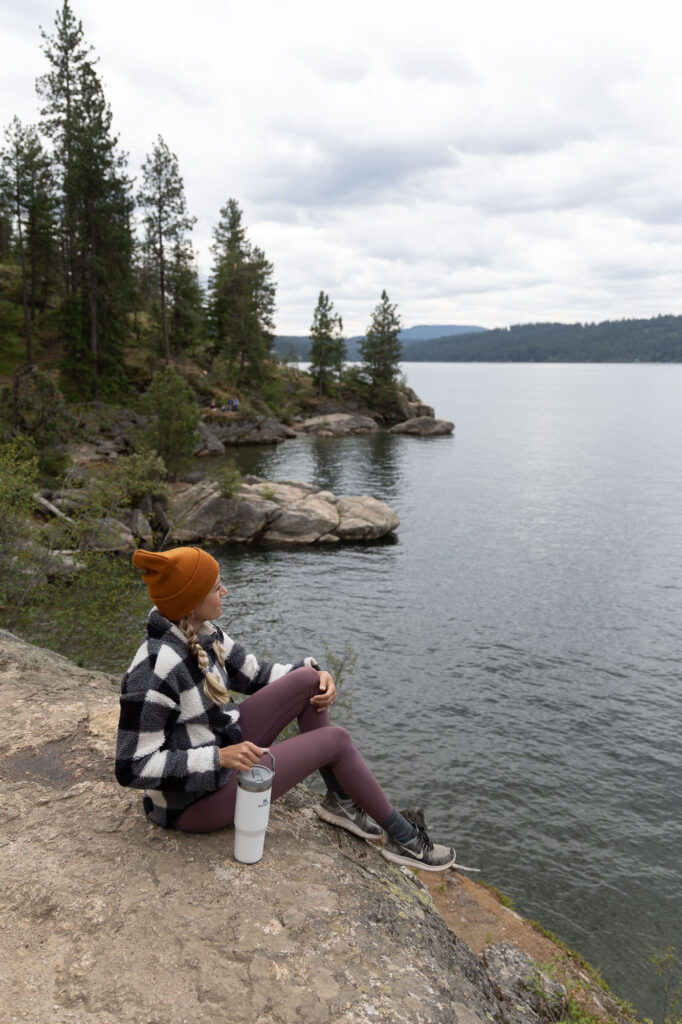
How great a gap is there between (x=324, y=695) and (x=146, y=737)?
5.16ft

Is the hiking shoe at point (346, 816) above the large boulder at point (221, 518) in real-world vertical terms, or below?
above

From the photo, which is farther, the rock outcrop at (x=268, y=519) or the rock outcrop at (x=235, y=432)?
the rock outcrop at (x=235, y=432)

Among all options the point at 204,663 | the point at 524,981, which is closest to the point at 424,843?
the point at 524,981

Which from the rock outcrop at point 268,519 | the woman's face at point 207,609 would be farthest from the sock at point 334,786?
the rock outcrop at point 268,519

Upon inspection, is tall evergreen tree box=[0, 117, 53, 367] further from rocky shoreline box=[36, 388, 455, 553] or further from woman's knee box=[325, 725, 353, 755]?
woman's knee box=[325, 725, 353, 755]

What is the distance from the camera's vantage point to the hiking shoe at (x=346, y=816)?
554 centimetres

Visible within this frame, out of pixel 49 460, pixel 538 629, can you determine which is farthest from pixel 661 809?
pixel 49 460

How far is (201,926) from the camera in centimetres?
409

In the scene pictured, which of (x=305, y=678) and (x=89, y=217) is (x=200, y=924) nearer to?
(x=305, y=678)

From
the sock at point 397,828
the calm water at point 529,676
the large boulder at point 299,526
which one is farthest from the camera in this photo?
the large boulder at point 299,526

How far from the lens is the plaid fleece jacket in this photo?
4.14 metres

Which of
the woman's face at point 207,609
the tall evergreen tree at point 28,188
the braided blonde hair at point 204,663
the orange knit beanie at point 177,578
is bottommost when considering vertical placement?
the braided blonde hair at point 204,663

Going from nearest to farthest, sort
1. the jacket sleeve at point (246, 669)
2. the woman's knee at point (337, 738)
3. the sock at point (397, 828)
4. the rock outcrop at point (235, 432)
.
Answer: the woman's knee at point (337, 738), the jacket sleeve at point (246, 669), the sock at point (397, 828), the rock outcrop at point (235, 432)

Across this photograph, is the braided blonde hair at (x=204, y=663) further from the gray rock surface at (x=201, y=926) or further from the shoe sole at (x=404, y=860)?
the shoe sole at (x=404, y=860)
